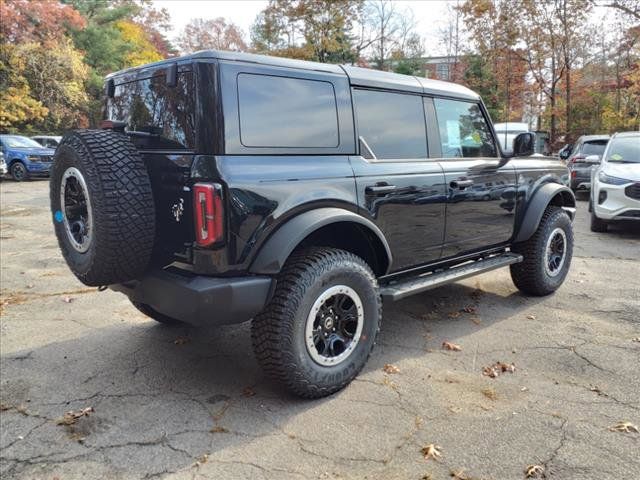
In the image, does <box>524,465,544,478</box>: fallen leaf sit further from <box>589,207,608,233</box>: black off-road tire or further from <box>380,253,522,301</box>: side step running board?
<box>589,207,608,233</box>: black off-road tire

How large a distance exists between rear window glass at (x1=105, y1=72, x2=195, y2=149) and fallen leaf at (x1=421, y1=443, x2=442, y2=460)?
6.56 feet

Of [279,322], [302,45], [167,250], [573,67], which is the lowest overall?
[279,322]

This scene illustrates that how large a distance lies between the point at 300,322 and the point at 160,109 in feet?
4.95

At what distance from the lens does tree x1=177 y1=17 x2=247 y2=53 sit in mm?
44094

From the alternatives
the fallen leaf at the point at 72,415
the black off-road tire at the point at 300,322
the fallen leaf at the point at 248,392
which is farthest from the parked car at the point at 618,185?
the fallen leaf at the point at 72,415

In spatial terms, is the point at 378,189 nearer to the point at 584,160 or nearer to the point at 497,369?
the point at 497,369

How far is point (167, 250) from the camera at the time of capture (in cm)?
289

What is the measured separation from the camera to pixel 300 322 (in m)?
2.89

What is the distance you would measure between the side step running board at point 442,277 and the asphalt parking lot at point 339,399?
0.49 m

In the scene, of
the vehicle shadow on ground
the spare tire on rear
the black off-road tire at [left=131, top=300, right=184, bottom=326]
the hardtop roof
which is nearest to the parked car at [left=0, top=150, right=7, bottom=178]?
the vehicle shadow on ground

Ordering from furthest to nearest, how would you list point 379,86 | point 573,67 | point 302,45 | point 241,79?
point 302,45, point 573,67, point 379,86, point 241,79

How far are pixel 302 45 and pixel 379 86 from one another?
72.6 ft

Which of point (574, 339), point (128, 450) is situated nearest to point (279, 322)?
point (128, 450)

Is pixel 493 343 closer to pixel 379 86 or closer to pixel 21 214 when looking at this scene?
pixel 379 86
